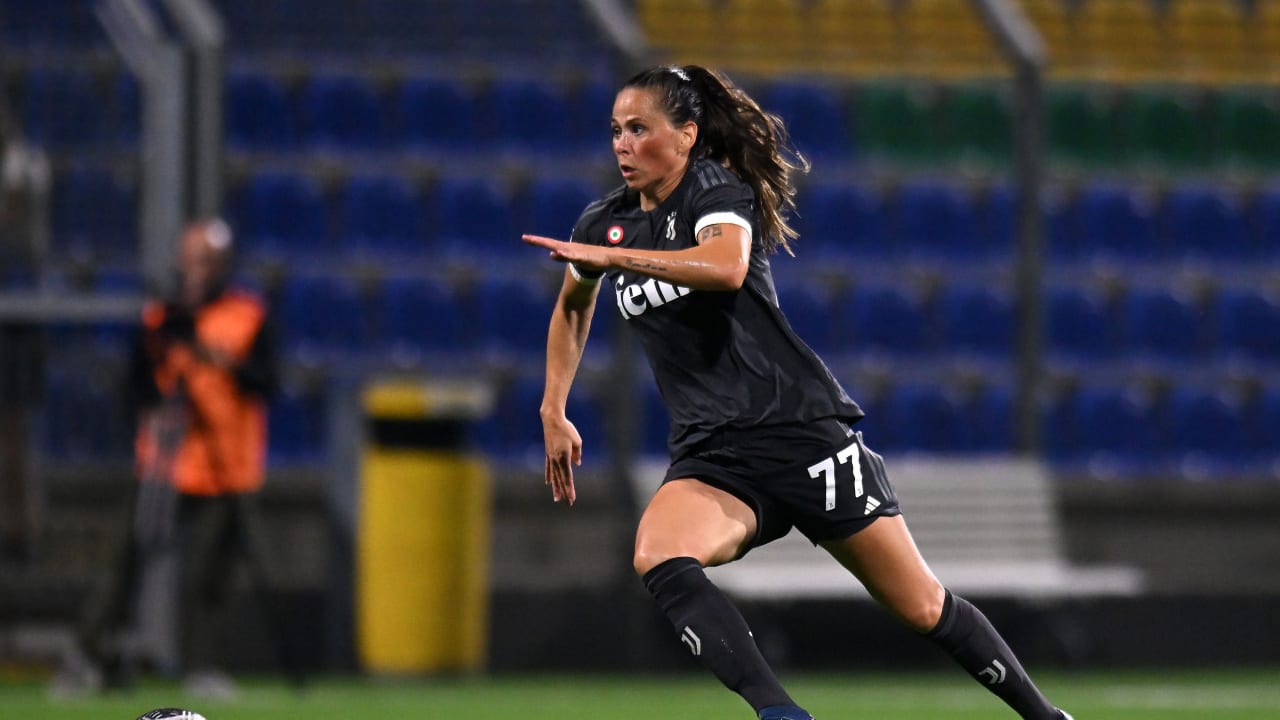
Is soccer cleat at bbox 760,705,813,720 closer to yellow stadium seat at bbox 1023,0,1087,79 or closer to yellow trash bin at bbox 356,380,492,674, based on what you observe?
yellow trash bin at bbox 356,380,492,674

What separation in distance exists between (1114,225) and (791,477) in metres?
10.8

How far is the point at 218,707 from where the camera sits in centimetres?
856

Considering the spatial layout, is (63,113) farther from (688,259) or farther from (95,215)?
(688,259)

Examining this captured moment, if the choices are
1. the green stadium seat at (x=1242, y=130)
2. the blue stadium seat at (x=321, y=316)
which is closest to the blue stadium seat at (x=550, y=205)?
the blue stadium seat at (x=321, y=316)

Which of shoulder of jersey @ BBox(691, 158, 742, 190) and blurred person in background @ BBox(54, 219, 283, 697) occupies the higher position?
shoulder of jersey @ BBox(691, 158, 742, 190)

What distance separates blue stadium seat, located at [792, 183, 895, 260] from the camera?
47.7 feet

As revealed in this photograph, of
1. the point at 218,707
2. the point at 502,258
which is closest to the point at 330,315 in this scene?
the point at 502,258

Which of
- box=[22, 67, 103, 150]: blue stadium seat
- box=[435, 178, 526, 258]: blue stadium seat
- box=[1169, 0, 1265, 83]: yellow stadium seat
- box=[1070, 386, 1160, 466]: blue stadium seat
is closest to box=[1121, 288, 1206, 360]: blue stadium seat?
box=[1070, 386, 1160, 466]: blue stadium seat

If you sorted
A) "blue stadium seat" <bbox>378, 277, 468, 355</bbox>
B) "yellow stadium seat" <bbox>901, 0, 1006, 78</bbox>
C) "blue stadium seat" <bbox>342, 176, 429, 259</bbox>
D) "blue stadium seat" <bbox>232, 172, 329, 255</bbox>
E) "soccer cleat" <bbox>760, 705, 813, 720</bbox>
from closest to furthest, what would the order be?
"soccer cleat" <bbox>760, 705, 813, 720</bbox>
"yellow stadium seat" <bbox>901, 0, 1006, 78</bbox>
"blue stadium seat" <bbox>378, 277, 468, 355</bbox>
"blue stadium seat" <bbox>232, 172, 329, 255</bbox>
"blue stadium seat" <bbox>342, 176, 429, 259</bbox>

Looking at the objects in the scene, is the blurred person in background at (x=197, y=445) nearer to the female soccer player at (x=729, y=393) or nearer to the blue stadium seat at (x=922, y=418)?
the female soccer player at (x=729, y=393)

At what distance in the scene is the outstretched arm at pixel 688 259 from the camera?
15.1ft

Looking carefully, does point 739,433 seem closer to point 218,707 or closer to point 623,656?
point 218,707

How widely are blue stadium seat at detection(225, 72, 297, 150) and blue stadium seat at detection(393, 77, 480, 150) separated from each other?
787mm

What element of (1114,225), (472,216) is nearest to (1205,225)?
(1114,225)
